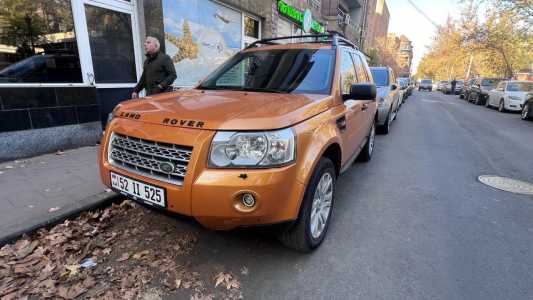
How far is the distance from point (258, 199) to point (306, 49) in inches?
89.4

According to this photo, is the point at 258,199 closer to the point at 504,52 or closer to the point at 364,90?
the point at 364,90

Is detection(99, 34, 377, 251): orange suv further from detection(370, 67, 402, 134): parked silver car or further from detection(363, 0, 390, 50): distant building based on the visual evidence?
detection(363, 0, 390, 50): distant building

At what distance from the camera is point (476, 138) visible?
26.7 feet

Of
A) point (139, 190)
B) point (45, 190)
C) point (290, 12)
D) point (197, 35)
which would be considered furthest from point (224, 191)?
point (290, 12)

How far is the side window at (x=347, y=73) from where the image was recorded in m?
3.37

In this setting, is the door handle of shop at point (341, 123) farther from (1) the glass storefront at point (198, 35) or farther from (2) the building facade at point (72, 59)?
(1) the glass storefront at point (198, 35)

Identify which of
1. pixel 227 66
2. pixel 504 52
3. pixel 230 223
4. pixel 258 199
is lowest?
pixel 230 223

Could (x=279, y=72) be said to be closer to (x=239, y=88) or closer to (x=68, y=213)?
(x=239, y=88)

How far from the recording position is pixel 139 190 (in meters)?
2.28

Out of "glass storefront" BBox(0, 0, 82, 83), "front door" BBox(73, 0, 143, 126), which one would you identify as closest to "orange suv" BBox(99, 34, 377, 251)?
"glass storefront" BBox(0, 0, 82, 83)

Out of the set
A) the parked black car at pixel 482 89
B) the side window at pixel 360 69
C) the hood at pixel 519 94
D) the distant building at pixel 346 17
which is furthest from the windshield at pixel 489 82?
the side window at pixel 360 69

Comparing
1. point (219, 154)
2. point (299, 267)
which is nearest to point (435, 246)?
point (299, 267)

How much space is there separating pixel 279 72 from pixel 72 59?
4173 millimetres

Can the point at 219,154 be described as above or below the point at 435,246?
above
